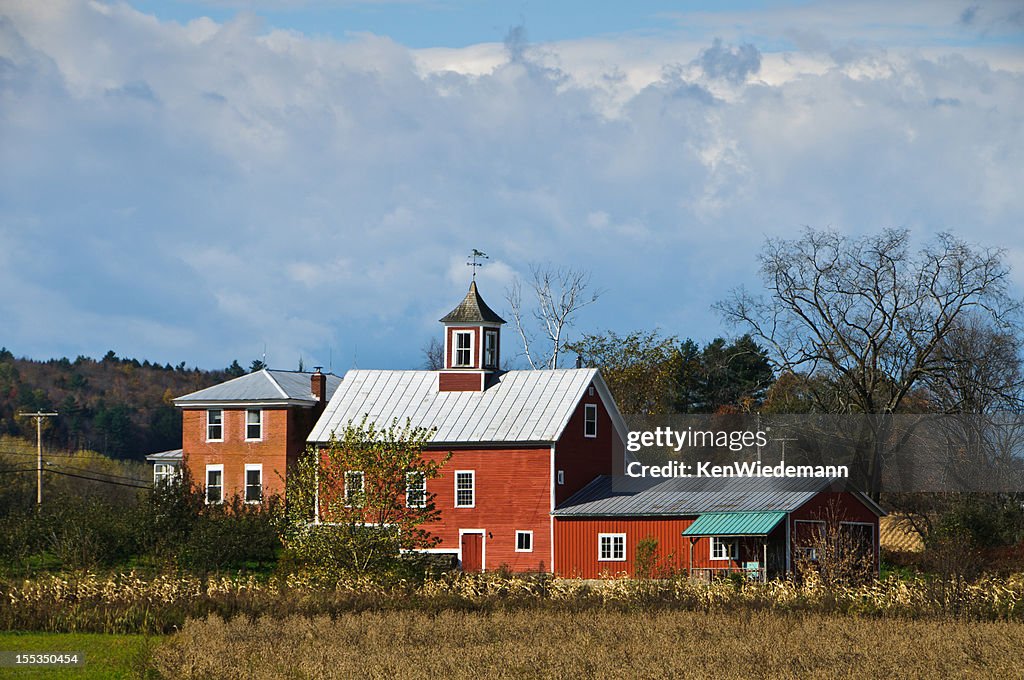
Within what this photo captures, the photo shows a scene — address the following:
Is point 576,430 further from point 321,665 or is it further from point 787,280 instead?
point 321,665

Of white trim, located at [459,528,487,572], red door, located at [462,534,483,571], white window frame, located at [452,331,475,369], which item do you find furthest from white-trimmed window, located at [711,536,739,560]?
white window frame, located at [452,331,475,369]

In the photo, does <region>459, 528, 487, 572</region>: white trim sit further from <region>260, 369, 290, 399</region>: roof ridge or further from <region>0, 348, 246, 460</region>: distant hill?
<region>0, 348, 246, 460</region>: distant hill

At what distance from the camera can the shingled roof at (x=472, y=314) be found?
56.2 meters

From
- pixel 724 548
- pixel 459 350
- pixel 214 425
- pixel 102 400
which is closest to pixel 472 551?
pixel 459 350

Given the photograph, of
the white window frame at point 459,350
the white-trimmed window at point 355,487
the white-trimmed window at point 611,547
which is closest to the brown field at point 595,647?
the white-trimmed window at point 355,487

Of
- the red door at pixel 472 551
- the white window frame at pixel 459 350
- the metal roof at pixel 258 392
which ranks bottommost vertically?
the red door at pixel 472 551

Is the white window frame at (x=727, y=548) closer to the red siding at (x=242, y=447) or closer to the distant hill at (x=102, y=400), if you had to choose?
the red siding at (x=242, y=447)

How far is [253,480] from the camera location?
56625mm

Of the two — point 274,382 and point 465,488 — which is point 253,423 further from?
point 465,488

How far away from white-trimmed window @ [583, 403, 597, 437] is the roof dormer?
167 inches

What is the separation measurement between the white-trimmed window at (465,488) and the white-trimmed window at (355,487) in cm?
930

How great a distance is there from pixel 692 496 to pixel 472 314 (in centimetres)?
1206

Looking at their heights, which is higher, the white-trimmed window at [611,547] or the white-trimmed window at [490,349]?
the white-trimmed window at [490,349]

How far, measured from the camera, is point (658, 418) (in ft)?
214
